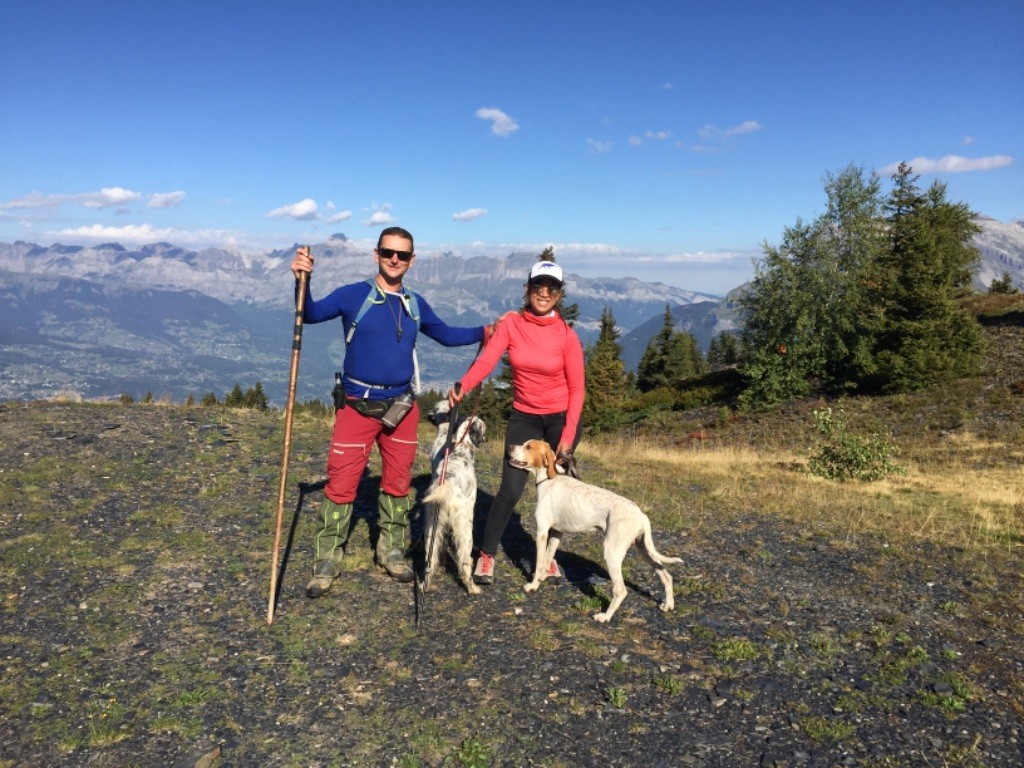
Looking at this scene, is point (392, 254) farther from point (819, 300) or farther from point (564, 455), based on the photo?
point (819, 300)

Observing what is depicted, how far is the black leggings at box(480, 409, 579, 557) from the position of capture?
6.56m

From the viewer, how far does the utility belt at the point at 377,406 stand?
625cm

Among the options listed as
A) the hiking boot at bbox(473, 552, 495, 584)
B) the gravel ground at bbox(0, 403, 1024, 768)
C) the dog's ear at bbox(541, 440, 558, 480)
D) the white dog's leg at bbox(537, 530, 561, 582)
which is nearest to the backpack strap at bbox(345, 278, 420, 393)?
the dog's ear at bbox(541, 440, 558, 480)

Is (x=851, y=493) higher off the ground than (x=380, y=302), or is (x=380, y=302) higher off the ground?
(x=380, y=302)

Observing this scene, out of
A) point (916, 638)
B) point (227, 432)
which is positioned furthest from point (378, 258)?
point (227, 432)

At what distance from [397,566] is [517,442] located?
210 cm

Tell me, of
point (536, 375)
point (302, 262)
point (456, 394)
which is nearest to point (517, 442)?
point (536, 375)

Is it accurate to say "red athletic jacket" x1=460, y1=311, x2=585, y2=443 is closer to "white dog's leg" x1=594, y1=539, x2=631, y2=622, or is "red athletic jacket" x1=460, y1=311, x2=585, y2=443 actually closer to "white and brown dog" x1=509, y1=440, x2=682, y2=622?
"white and brown dog" x1=509, y1=440, x2=682, y2=622

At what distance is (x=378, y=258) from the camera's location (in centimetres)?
627

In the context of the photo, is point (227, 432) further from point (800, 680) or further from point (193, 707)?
point (800, 680)

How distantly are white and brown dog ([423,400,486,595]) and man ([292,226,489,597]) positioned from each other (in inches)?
21.2

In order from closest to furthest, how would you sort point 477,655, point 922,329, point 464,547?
point 477,655 < point 464,547 < point 922,329

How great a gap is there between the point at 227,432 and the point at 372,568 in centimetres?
692

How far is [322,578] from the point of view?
6477 millimetres
